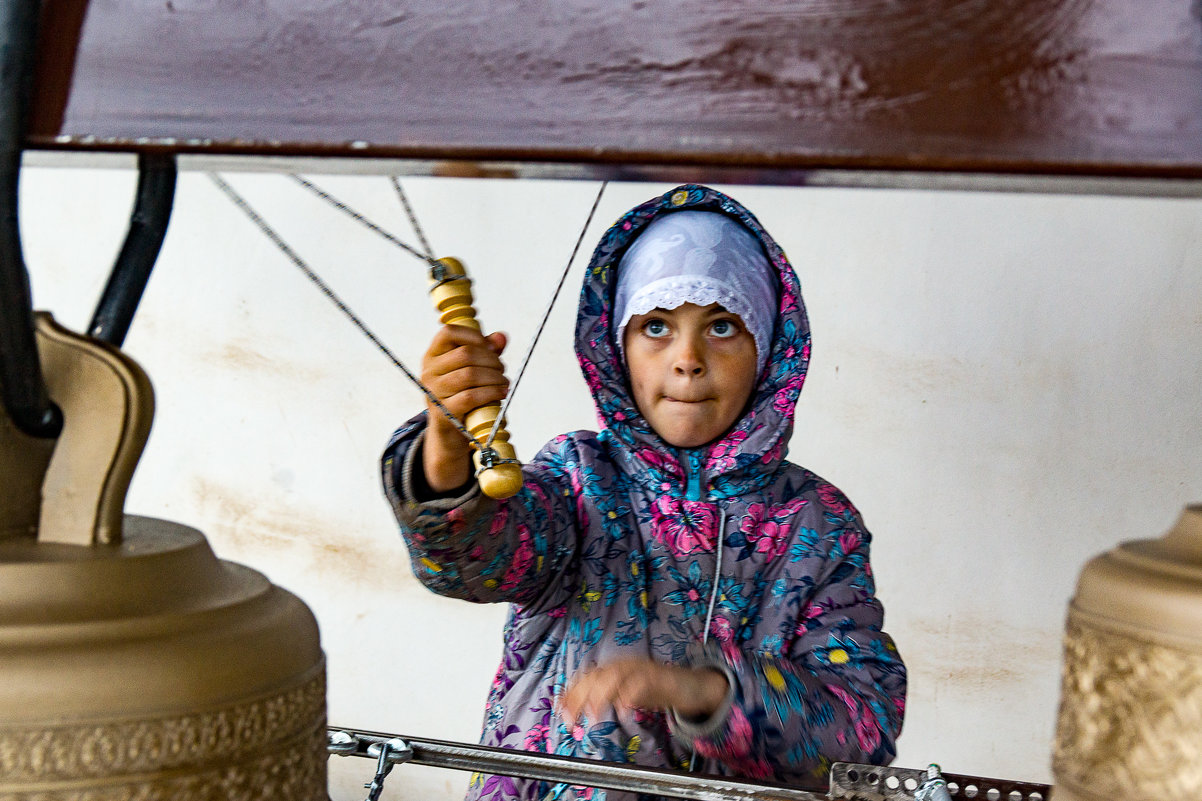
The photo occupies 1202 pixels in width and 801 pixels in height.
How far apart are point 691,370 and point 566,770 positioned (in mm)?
417

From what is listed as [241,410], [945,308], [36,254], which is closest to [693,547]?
[945,308]

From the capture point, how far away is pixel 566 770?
2.85 feet

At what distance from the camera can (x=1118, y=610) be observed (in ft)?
1.28

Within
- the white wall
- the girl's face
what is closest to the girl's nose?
the girl's face

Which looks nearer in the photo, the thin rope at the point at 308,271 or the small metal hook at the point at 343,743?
the thin rope at the point at 308,271

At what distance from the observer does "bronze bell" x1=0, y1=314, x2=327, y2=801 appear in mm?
371

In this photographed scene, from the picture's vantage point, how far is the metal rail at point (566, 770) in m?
0.83

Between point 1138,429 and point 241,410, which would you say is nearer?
point 1138,429

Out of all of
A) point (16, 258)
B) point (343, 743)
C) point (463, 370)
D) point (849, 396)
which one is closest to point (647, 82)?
point (16, 258)

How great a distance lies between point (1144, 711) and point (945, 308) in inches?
67.4

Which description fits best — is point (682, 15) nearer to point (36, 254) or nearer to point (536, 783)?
point (536, 783)

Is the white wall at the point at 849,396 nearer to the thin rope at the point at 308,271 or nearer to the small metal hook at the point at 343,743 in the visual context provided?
the small metal hook at the point at 343,743

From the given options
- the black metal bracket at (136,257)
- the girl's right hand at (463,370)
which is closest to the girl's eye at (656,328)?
the girl's right hand at (463,370)

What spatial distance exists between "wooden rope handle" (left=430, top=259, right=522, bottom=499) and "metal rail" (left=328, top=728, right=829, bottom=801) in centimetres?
32
